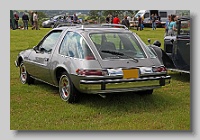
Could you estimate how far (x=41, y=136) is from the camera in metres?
5.11

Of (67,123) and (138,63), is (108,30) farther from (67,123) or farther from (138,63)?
(67,123)

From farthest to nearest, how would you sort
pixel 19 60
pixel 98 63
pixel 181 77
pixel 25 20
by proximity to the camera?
1. pixel 25 20
2. pixel 181 77
3. pixel 19 60
4. pixel 98 63

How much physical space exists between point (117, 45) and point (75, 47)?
801 mm

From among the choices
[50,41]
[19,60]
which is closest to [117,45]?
[50,41]

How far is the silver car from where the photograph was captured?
5906 mm

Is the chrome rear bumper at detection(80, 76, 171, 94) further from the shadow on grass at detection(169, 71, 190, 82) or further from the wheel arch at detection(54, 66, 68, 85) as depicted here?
the shadow on grass at detection(169, 71, 190, 82)

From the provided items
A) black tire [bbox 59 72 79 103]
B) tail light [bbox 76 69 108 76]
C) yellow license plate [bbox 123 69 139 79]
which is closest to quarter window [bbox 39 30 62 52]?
black tire [bbox 59 72 79 103]

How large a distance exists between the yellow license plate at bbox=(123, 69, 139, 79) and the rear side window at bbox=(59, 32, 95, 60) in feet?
2.05

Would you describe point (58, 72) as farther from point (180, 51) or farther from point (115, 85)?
point (180, 51)

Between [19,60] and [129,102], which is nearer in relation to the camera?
[129,102]

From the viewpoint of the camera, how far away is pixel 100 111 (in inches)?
237

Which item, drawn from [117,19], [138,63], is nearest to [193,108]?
[138,63]

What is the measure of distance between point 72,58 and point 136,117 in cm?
160

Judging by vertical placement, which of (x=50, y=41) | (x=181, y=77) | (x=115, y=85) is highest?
(x=50, y=41)
